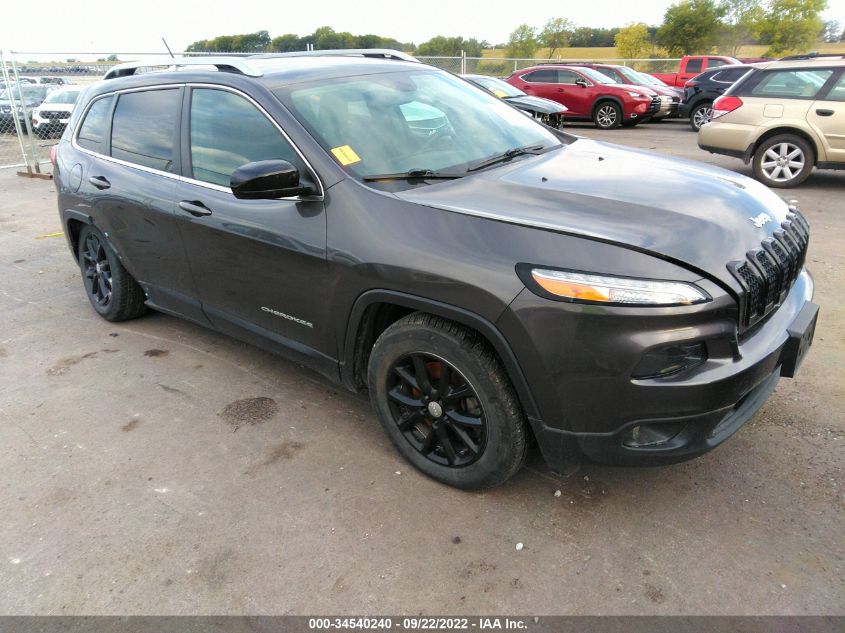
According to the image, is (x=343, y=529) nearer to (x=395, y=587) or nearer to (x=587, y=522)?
(x=395, y=587)

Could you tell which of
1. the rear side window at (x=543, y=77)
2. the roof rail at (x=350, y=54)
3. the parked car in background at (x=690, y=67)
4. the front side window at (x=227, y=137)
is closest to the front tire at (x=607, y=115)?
the rear side window at (x=543, y=77)

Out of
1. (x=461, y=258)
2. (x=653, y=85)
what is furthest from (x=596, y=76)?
(x=461, y=258)

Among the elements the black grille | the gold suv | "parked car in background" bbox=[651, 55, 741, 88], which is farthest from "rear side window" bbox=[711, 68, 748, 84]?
the black grille

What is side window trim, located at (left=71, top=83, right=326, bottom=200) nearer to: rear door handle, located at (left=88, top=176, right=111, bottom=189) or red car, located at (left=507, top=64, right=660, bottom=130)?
rear door handle, located at (left=88, top=176, right=111, bottom=189)

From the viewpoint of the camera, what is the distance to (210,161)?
3396mm

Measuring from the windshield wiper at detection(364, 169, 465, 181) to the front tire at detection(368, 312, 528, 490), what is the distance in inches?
25.6

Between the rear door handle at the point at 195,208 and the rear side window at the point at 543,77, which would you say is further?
the rear side window at the point at 543,77

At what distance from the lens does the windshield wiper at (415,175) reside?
281cm

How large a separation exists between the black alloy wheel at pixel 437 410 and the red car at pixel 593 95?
14970 mm

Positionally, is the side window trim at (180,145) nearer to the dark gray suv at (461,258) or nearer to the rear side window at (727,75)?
the dark gray suv at (461,258)

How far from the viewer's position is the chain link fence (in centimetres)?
1070

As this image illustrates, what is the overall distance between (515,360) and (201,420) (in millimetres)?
1989

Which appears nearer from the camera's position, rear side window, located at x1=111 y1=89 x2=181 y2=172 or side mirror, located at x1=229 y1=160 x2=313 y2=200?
side mirror, located at x1=229 y1=160 x2=313 y2=200

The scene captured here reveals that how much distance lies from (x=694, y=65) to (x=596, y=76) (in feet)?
21.8
